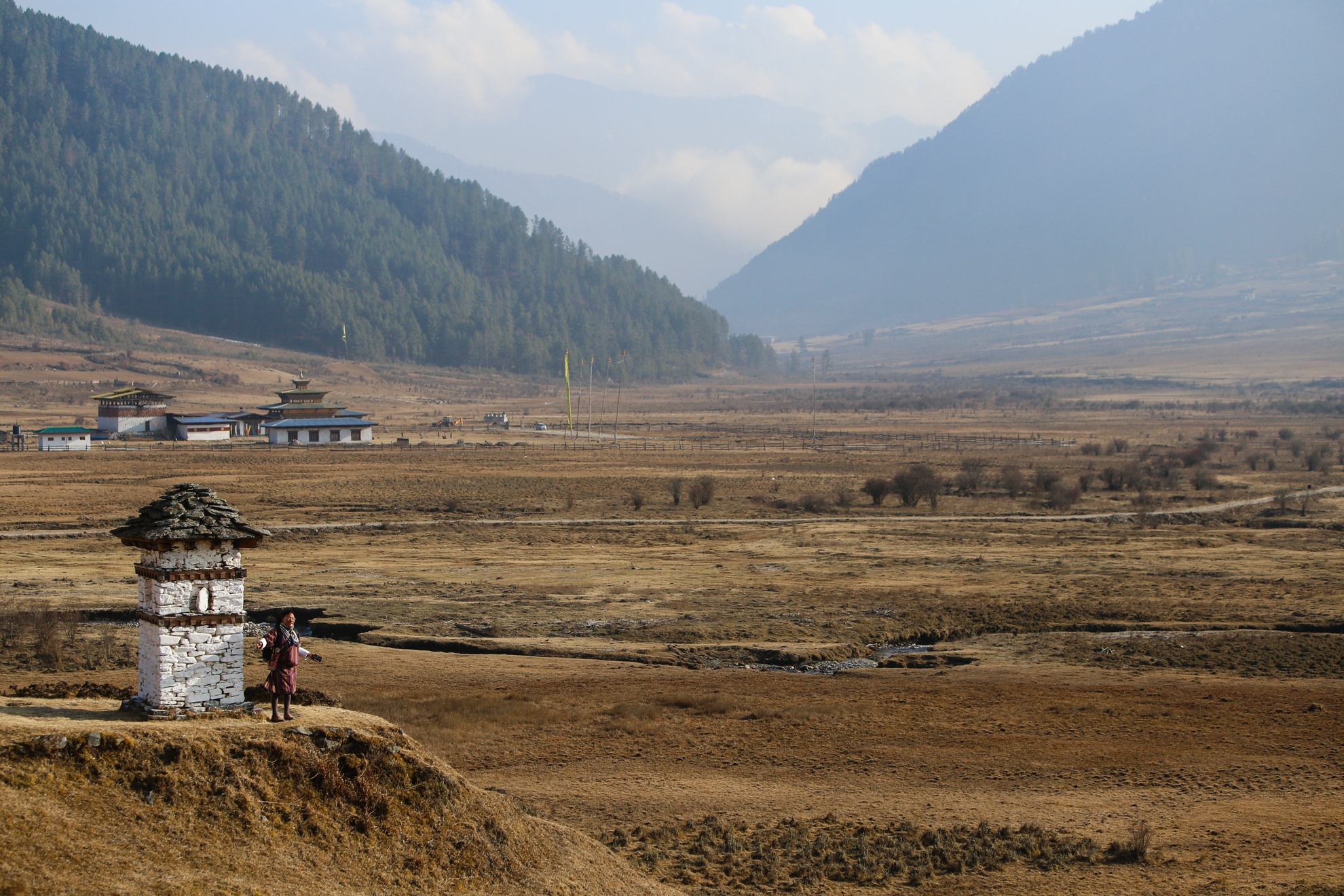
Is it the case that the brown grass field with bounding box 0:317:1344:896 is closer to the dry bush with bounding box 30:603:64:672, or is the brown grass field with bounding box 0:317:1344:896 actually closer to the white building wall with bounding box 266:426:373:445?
the dry bush with bounding box 30:603:64:672

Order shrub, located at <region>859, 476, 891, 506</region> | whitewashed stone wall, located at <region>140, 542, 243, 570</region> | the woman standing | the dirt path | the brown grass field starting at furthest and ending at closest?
1. shrub, located at <region>859, 476, 891, 506</region>
2. the dirt path
3. the brown grass field
4. whitewashed stone wall, located at <region>140, 542, 243, 570</region>
5. the woman standing

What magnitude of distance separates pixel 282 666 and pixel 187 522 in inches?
87.3

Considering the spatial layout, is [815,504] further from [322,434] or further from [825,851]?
[322,434]

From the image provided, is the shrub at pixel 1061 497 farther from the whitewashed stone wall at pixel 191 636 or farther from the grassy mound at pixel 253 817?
the whitewashed stone wall at pixel 191 636

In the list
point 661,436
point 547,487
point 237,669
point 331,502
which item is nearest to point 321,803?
point 237,669

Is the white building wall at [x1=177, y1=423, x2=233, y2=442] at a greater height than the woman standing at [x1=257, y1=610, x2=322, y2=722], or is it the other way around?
the white building wall at [x1=177, y1=423, x2=233, y2=442]

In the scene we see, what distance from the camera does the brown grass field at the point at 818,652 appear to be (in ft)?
56.5

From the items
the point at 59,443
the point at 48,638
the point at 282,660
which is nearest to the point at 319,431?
the point at 59,443

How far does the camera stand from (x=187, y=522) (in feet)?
49.1

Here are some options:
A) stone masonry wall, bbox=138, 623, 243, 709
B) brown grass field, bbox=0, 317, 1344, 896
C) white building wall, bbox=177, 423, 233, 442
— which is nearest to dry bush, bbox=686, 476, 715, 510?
brown grass field, bbox=0, 317, 1344, 896

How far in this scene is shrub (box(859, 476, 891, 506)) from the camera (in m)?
58.4

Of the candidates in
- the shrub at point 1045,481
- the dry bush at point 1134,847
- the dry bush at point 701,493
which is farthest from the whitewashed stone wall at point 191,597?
the shrub at point 1045,481

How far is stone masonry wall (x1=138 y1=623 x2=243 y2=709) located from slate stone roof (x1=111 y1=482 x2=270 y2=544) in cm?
110

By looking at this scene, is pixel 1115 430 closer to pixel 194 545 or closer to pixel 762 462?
pixel 762 462
